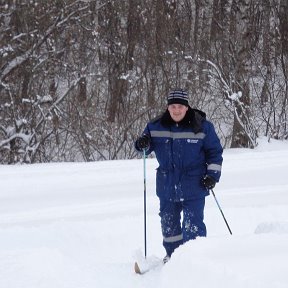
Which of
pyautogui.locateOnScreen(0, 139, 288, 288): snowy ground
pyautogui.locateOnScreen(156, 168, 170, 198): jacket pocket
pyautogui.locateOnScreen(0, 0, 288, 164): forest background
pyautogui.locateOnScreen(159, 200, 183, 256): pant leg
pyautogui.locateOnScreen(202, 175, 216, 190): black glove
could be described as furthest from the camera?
pyautogui.locateOnScreen(0, 0, 288, 164): forest background

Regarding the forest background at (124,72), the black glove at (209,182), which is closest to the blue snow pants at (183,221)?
the black glove at (209,182)

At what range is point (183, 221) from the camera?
15.3 feet

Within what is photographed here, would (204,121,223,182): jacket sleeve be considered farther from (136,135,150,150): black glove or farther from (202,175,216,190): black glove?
(136,135,150,150): black glove

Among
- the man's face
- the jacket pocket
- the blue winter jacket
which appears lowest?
the jacket pocket

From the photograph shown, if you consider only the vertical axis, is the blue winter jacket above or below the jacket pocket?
above

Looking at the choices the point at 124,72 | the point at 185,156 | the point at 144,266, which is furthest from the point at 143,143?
the point at 124,72

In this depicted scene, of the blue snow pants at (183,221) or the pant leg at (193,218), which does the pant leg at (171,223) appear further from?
the pant leg at (193,218)

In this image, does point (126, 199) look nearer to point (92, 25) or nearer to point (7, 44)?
point (7, 44)

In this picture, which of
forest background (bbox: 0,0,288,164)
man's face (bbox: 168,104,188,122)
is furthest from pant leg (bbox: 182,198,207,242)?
forest background (bbox: 0,0,288,164)

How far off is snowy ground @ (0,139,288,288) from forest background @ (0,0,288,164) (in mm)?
3087

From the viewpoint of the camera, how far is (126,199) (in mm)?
7035

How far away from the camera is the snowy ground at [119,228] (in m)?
3.13

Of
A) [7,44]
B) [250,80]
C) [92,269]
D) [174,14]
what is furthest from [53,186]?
[174,14]

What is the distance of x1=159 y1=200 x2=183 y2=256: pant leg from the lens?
4684 mm
